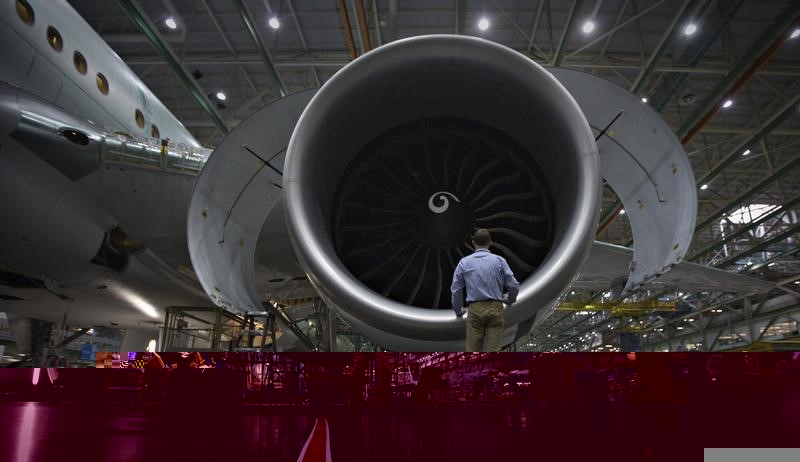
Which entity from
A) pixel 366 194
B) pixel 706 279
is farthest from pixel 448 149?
pixel 706 279

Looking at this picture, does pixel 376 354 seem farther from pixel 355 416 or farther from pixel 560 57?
pixel 560 57

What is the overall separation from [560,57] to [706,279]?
573 cm

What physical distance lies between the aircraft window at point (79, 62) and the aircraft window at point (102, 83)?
254 mm

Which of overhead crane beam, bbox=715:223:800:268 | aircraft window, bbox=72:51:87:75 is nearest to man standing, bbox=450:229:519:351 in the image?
aircraft window, bbox=72:51:87:75

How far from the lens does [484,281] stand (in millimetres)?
2445

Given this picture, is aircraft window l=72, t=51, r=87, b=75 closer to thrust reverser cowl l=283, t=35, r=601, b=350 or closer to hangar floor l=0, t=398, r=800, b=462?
thrust reverser cowl l=283, t=35, r=601, b=350

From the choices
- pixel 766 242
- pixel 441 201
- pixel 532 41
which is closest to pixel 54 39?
pixel 441 201

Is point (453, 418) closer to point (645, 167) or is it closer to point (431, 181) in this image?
point (431, 181)

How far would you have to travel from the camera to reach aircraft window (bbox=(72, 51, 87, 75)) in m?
5.79

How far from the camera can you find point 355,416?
1.69 m

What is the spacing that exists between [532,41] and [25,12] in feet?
28.8

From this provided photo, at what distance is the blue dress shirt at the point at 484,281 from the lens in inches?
95.6

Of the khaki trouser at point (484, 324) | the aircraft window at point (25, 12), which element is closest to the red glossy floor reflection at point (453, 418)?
the khaki trouser at point (484, 324)

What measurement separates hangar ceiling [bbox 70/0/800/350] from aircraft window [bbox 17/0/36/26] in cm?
395
